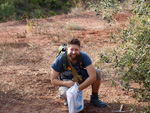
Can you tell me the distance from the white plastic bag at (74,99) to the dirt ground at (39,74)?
11.7 inches

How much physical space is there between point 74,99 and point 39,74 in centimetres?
207

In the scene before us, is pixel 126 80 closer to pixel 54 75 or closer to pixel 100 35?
pixel 54 75

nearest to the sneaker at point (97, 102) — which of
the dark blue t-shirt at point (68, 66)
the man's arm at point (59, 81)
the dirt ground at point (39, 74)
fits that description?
the dirt ground at point (39, 74)

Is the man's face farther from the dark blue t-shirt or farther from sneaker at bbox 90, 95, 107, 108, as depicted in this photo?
sneaker at bbox 90, 95, 107, 108

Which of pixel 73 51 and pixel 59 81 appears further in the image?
pixel 59 81

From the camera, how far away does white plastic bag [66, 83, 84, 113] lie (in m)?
3.20

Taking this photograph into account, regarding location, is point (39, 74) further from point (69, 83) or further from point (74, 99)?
point (74, 99)

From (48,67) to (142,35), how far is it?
3032 mm

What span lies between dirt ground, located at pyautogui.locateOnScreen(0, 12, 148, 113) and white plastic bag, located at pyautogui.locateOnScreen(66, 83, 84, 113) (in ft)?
0.97

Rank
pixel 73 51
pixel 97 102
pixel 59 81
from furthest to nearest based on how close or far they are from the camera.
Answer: pixel 97 102 → pixel 59 81 → pixel 73 51

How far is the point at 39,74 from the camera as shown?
5141mm

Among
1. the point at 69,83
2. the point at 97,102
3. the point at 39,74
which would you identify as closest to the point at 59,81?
the point at 69,83

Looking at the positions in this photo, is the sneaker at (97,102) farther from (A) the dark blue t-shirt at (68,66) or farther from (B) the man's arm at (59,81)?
(B) the man's arm at (59,81)

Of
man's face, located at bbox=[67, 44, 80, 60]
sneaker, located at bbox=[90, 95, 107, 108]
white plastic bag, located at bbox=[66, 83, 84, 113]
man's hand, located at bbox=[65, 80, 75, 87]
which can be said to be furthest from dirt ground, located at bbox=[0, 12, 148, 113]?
man's face, located at bbox=[67, 44, 80, 60]
